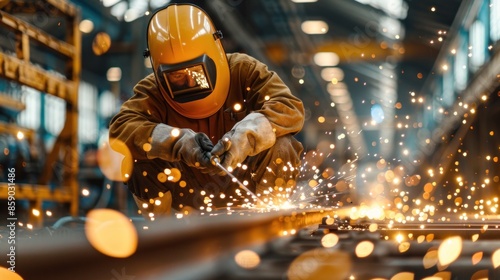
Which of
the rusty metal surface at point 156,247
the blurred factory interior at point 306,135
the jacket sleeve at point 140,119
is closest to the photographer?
the rusty metal surface at point 156,247

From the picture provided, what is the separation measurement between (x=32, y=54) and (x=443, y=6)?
514 cm

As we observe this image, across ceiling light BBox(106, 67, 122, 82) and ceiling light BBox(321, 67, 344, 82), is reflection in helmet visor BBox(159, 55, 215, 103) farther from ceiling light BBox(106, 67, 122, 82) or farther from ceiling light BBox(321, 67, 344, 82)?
ceiling light BBox(321, 67, 344, 82)

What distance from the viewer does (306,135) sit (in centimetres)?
429

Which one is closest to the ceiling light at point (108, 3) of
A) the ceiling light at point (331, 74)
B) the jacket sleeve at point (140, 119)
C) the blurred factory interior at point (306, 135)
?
the blurred factory interior at point (306, 135)

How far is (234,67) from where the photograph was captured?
2332 mm

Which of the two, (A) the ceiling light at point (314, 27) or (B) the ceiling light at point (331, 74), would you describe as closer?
(A) the ceiling light at point (314, 27)

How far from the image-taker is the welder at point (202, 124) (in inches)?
83.0

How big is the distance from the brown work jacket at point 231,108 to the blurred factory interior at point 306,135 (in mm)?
309

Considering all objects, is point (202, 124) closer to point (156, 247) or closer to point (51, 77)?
point (156, 247)

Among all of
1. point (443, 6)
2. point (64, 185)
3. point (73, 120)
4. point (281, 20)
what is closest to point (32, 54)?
point (73, 120)

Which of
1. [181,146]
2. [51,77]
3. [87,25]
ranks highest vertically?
[87,25]

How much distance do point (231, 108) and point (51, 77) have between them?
2.04m

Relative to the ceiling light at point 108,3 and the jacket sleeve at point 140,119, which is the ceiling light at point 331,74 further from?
the jacket sleeve at point 140,119

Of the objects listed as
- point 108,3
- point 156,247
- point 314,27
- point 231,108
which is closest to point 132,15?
point 108,3
